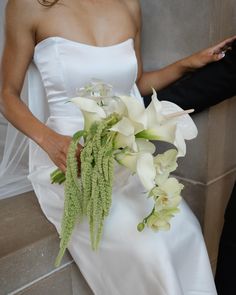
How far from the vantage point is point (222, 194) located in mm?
1393

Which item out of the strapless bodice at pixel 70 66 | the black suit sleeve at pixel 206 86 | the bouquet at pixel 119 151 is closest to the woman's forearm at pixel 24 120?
the strapless bodice at pixel 70 66

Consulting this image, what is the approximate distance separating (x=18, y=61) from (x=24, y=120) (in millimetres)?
179

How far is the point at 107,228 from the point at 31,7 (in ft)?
2.00

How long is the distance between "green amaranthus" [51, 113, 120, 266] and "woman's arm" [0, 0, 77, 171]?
25 centimetres

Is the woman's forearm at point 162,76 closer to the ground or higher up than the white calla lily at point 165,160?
closer to the ground

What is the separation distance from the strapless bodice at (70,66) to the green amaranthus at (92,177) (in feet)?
1.25

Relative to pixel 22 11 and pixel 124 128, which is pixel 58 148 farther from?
pixel 22 11

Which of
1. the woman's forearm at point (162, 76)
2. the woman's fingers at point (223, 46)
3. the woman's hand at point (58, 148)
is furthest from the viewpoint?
the woman's forearm at point (162, 76)

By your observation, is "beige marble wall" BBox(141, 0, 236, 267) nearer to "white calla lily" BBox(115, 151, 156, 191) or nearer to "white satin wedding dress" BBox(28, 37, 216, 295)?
"white satin wedding dress" BBox(28, 37, 216, 295)

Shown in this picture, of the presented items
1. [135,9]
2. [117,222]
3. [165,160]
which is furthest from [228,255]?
[135,9]

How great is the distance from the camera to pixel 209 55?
114cm

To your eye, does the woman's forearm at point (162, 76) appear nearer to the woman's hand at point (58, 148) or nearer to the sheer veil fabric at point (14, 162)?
the sheer veil fabric at point (14, 162)

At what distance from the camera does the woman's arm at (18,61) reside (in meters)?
0.98

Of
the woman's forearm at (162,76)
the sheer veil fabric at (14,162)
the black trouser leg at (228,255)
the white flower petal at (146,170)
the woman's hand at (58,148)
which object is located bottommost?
the black trouser leg at (228,255)
